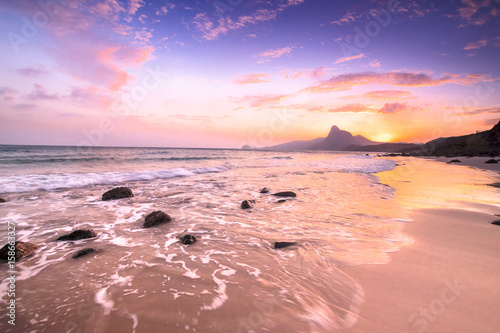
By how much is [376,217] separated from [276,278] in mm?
4617

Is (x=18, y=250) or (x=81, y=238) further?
(x=81, y=238)

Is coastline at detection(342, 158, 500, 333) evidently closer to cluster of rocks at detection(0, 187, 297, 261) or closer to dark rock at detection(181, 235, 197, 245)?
cluster of rocks at detection(0, 187, 297, 261)

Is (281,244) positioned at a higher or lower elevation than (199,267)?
higher

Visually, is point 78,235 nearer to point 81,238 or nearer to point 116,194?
point 81,238

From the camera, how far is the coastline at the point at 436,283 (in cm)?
243

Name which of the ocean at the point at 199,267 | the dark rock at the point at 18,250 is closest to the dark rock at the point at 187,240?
the ocean at the point at 199,267

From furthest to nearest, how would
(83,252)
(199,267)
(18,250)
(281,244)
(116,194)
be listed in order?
(116,194) < (281,244) < (83,252) < (18,250) < (199,267)

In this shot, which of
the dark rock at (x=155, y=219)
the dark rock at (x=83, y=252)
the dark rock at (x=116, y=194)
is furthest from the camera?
the dark rock at (x=116, y=194)

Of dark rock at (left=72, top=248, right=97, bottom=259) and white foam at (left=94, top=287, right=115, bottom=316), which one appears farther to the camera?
dark rock at (left=72, top=248, right=97, bottom=259)

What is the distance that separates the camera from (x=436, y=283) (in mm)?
3141

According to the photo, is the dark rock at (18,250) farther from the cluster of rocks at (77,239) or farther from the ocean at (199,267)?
the ocean at (199,267)

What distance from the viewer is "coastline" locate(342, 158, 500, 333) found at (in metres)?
2.43

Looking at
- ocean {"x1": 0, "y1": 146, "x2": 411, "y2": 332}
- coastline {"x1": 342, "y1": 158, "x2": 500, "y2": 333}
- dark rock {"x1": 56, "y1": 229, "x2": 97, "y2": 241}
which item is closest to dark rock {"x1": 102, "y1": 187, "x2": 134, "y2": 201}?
ocean {"x1": 0, "y1": 146, "x2": 411, "y2": 332}

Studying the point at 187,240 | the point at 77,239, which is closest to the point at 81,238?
the point at 77,239
